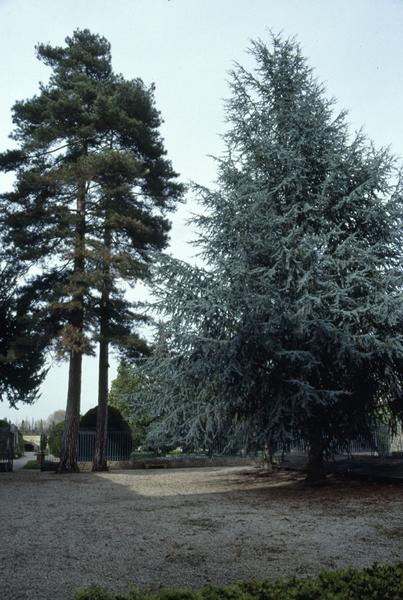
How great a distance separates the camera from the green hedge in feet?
11.8

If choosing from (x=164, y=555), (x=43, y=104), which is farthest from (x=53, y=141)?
(x=164, y=555)

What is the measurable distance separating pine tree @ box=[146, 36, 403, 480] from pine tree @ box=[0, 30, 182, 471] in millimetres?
5427

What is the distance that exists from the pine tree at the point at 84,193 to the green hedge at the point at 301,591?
48.4 feet

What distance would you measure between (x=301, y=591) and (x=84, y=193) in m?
18.5

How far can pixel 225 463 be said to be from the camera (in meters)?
24.7

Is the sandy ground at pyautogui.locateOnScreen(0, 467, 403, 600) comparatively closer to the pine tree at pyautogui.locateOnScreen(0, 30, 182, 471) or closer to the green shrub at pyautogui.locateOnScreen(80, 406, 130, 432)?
the pine tree at pyautogui.locateOnScreen(0, 30, 182, 471)

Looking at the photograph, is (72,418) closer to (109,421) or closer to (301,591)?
(109,421)

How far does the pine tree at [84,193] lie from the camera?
61.8 ft

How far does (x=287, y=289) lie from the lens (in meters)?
12.5

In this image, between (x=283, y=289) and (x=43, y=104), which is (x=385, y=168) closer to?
(x=283, y=289)

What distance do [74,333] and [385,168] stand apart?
10.9 meters

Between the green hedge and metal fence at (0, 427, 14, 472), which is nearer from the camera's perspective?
the green hedge

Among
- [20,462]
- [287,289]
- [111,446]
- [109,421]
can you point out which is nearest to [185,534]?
[287,289]

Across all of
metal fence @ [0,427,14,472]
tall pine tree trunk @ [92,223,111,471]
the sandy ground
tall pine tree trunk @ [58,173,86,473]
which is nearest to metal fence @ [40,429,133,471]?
metal fence @ [0,427,14,472]
